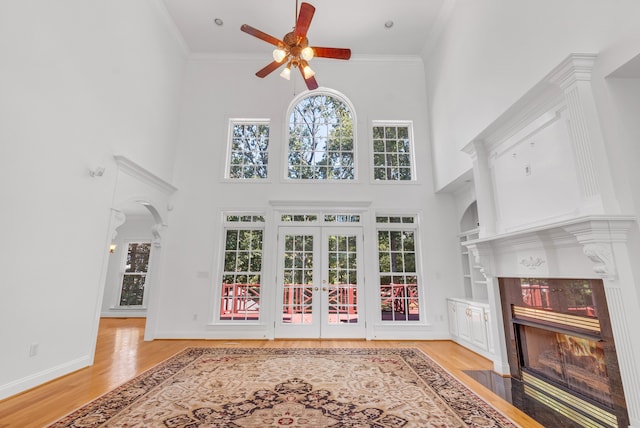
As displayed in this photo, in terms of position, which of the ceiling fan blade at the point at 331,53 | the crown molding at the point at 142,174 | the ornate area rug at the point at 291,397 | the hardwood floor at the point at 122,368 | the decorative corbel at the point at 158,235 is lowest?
the hardwood floor at the point at 122,368

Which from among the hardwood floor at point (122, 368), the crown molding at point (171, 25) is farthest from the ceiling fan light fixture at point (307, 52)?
the hardwood floor at point (122, 368)

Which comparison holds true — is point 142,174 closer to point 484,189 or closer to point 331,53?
point 331,53

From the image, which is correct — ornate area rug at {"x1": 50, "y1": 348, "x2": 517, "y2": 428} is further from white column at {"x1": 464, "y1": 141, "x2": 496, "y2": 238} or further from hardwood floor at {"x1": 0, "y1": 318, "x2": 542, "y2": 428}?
white column at {"x1": 464, "y1": 141, "x2": 496, "y2": 238}

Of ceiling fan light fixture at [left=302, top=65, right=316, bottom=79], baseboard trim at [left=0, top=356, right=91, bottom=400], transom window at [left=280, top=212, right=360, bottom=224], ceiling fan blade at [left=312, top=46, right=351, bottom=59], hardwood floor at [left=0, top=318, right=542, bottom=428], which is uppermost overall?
ceiling fan blade at [left=312, top=46, right=351, bottom=59]

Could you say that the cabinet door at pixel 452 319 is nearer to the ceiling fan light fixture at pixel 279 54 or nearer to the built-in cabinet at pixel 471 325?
the built-in cabinet at pixel 471 325

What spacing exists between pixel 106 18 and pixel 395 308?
21.7 ft

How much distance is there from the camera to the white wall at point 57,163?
2.75 m

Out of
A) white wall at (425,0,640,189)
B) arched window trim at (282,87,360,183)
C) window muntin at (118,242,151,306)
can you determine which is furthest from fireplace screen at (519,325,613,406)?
window muntin at (118,242,151,306)

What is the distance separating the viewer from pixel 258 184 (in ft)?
19.2

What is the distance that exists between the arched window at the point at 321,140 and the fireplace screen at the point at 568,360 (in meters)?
4.04

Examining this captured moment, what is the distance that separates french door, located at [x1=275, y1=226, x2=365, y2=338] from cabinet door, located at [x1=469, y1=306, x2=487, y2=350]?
1838 mm

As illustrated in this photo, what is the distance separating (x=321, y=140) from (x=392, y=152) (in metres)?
1.59

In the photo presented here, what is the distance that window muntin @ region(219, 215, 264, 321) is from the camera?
5453mm

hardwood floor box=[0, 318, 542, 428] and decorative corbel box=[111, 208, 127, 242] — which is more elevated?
decorative corbel box=[111, 208, 127, 242]
